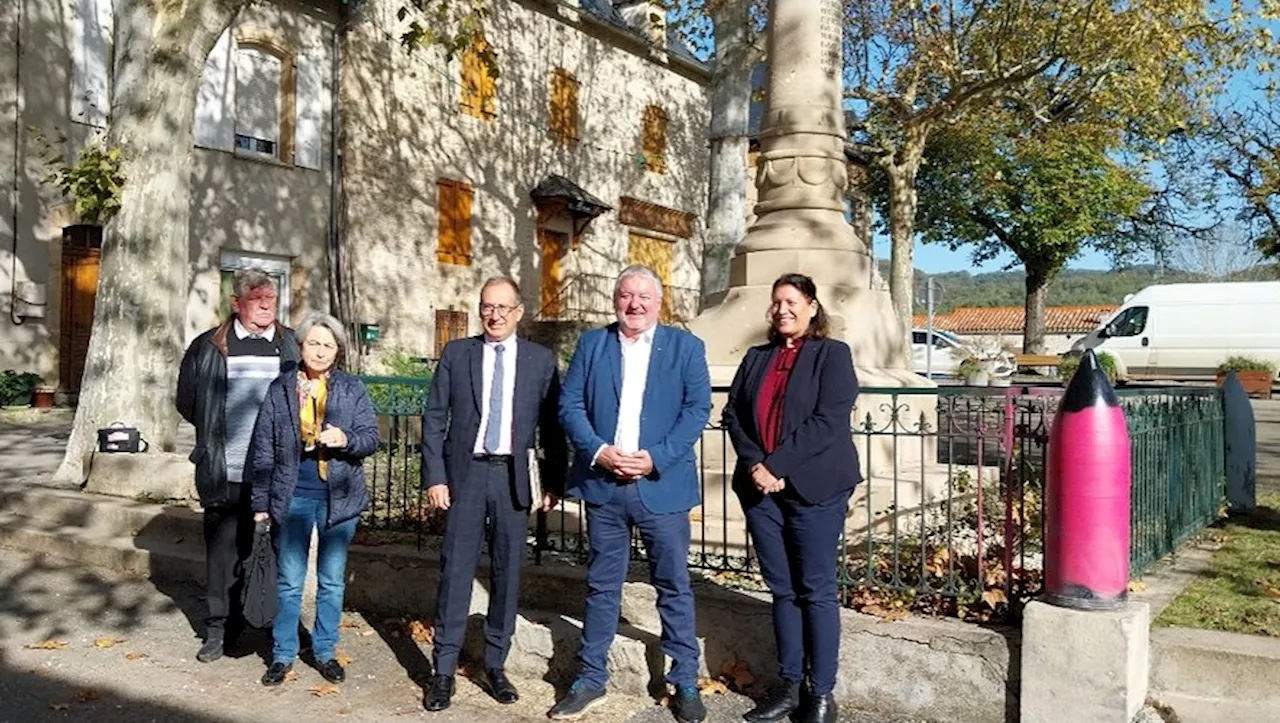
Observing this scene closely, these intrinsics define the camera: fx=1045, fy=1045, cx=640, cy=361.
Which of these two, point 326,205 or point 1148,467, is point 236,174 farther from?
point 1148,467

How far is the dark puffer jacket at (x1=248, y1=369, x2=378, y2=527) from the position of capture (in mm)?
4629

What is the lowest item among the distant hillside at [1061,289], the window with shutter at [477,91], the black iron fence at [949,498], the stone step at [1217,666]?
the stone step at [1217,666]

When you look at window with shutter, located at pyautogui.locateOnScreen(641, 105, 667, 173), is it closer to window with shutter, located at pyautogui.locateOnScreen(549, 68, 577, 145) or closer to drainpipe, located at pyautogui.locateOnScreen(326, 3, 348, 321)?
window with shutter, located at pyautogui.locateOnScreen(549, 68, 577, 145)

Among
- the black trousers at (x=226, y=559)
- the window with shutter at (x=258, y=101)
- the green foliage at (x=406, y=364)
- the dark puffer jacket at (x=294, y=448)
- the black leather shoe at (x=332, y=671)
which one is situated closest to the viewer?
the dark puffer jacket at (x=294, y=448)

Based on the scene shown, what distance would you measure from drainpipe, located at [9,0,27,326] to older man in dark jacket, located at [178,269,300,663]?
40.5 feet

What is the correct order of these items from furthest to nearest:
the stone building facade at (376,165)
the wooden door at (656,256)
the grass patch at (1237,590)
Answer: the wooden door at (656,256) → the stone building facade at (376,165) → the grass patch at (1237,590)

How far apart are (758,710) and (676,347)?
1500mm

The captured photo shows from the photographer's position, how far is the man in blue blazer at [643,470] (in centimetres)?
422

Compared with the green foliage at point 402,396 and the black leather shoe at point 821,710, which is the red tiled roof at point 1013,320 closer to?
the green foliage at point 402,396

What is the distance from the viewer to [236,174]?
17.5 metres

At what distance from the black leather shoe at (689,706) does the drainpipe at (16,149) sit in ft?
48.1

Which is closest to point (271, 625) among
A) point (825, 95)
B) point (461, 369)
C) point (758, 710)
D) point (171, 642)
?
point (171, 642)

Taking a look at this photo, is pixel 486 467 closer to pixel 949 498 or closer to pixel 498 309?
pixel 498 309

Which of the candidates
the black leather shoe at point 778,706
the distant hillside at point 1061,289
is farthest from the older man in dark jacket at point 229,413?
the distant hillside at point 1061,289
